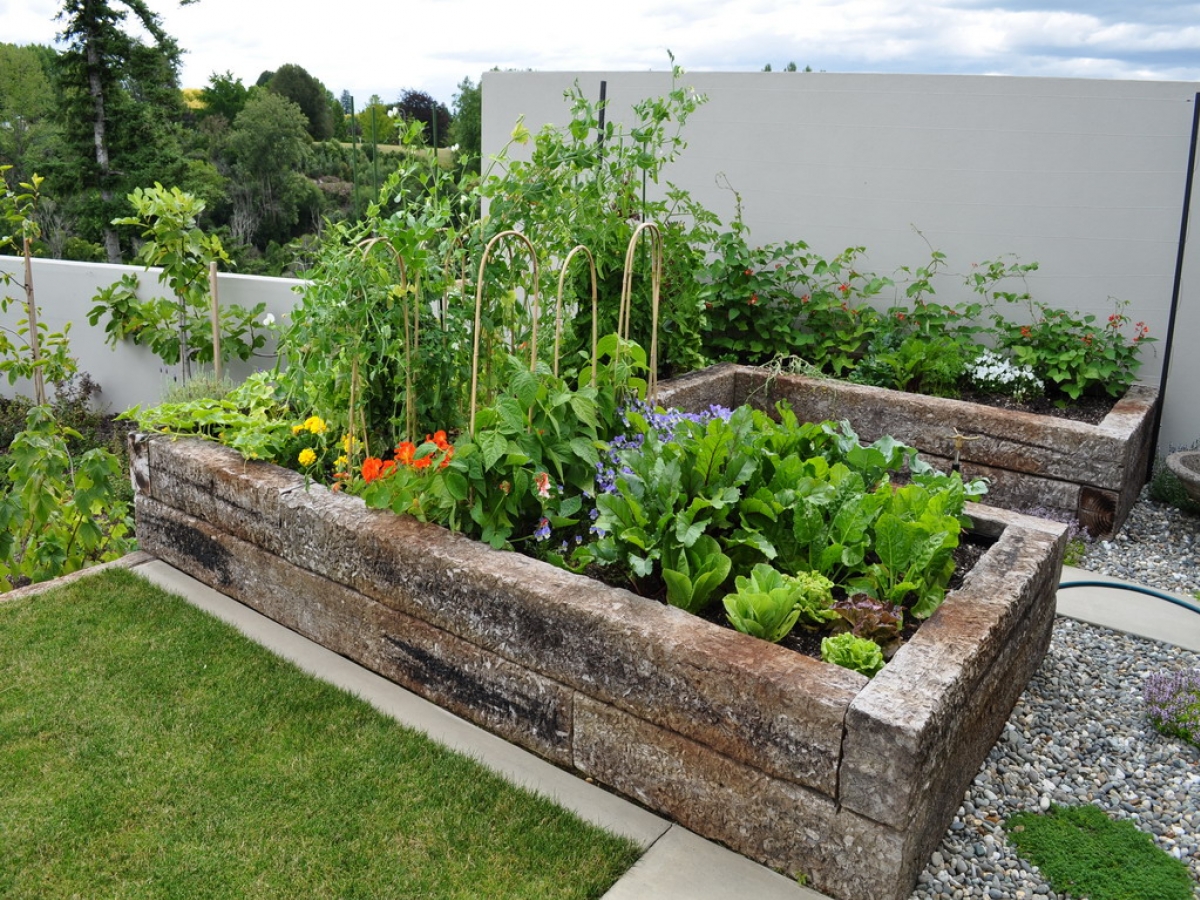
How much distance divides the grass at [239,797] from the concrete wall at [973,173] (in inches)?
178

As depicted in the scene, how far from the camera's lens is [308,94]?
48.1 metres

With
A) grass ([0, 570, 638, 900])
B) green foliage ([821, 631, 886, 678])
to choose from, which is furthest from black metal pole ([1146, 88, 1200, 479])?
grass ([0, 570, 638, 900])

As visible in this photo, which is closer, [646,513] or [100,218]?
[646,513]

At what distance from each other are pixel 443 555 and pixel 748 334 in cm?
357

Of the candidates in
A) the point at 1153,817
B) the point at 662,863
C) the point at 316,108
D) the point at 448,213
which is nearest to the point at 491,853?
the point at 662,863

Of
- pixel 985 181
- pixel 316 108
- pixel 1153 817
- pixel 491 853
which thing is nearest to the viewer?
pixel 491 853

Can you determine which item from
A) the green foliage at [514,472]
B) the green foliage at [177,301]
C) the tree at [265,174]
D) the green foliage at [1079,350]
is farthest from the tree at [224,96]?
the green foliage at [514,472]

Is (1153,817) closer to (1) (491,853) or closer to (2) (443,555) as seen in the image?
(1) (491,853)

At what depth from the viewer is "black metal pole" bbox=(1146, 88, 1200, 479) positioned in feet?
17.1

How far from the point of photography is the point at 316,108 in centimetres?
4847

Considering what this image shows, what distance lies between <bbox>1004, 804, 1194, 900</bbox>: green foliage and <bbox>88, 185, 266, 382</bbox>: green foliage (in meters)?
5.41

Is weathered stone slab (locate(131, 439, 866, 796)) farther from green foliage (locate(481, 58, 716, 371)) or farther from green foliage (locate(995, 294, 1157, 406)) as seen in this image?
green foliage (locate(995, 294, 1157, 406))

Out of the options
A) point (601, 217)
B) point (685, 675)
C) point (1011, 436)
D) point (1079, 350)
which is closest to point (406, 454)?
point (685, 675)

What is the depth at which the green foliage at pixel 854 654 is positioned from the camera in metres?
2.43
